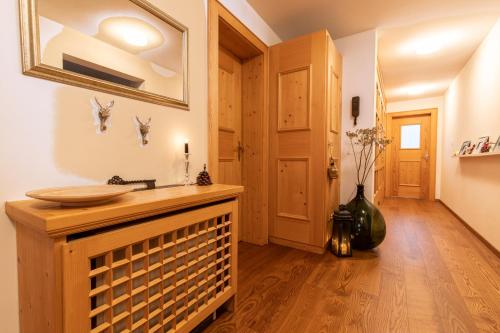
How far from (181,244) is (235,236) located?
375 mm

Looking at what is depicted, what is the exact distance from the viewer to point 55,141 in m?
0.94

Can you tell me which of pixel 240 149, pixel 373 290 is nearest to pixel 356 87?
pixel 240 149

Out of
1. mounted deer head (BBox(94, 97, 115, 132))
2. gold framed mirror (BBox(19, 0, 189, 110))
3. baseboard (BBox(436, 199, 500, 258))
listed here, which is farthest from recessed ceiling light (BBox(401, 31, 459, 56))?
mounted deer head (BBox(94, 97, 115, 132))

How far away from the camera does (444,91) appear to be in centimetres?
477

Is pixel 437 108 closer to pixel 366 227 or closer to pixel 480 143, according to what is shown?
pixel 480 143

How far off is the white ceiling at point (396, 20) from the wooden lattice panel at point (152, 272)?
2.10m

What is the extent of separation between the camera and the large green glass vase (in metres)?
2.18

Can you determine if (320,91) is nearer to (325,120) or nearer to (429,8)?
(325,120)

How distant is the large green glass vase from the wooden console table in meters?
1.58

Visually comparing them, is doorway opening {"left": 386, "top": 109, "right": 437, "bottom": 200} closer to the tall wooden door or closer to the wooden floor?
the tall wooden door

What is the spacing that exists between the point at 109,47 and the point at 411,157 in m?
6.21

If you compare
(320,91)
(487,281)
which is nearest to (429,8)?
(320,91)

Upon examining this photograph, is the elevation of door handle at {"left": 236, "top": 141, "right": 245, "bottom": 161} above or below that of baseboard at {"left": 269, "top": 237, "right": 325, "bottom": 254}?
above

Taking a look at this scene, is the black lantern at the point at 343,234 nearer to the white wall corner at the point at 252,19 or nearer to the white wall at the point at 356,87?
the white wall at the point at 356,87
